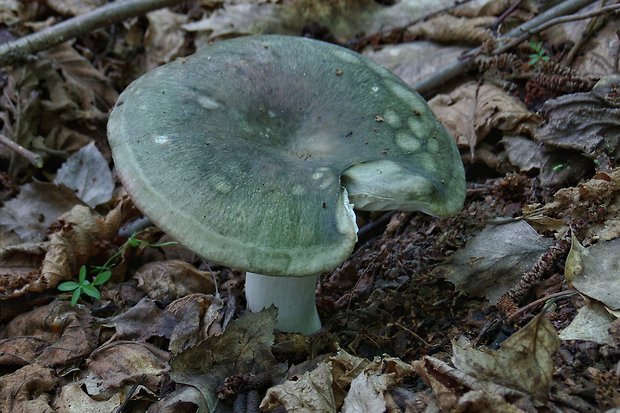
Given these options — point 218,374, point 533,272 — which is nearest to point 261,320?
point 218,374

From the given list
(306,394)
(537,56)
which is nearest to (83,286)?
(306,394)

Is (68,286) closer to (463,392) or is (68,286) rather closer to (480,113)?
(463,392)

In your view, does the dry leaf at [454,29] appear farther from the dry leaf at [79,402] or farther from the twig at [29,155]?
the dry leaf at [79,402]

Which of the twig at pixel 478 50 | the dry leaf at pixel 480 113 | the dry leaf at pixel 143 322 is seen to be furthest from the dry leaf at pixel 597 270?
the twig at pixel 478 50

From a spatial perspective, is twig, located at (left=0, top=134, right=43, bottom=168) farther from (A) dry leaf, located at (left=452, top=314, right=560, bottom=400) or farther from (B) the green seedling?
(A) dry leaf, located at (left=452, top=314, right=560, bottom=400)

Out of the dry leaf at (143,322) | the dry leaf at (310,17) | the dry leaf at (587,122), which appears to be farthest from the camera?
the dry leaf at (310,17)
